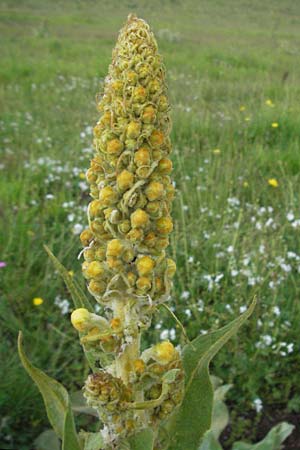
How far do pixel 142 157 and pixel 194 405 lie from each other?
680mm

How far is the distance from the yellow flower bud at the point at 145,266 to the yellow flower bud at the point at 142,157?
0.68 feet

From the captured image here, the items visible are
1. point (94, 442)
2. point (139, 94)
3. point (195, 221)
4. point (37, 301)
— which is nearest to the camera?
point (139, 94)

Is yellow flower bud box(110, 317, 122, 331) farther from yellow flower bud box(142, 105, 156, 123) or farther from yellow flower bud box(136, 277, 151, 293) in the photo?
yellow flower bud box(142, 105, 156, 123)

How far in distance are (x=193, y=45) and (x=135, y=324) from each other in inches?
444

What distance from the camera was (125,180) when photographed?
1186 millimetres

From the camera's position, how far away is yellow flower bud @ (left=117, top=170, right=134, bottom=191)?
1185 mm

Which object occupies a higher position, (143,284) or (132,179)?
A: (132,179)

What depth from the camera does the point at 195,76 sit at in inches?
319

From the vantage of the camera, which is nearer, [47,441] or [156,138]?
[156,138]

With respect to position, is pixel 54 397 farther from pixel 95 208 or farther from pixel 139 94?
pixel 139 94

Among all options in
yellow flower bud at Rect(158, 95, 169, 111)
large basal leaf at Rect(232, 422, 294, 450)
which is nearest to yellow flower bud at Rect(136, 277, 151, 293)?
yellow flower bud at Rect(158, 95, 169, 111)

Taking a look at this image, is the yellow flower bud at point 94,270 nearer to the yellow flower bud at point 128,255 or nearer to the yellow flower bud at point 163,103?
the yellow flower bud at point 128,255

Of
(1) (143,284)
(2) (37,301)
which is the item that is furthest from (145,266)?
(2) (37,301)

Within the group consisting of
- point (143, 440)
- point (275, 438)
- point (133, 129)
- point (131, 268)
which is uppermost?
point (133, 129)
